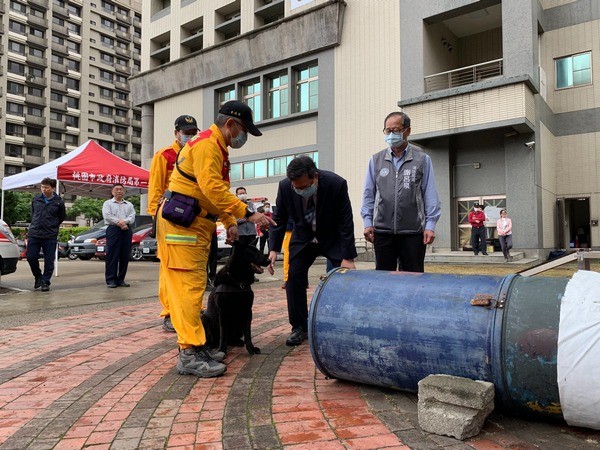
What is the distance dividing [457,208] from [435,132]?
3.26 meters

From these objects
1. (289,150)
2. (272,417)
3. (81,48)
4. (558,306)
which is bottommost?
(272,417)

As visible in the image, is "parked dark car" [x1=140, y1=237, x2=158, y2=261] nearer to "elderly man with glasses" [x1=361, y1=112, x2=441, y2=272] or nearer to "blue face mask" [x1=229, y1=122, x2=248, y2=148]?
"elderly man with glasses" [x1=361, y1=112, x2=441, y2=272]

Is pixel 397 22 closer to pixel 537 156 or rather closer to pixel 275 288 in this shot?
pixel 537 156

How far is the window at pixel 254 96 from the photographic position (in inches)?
989

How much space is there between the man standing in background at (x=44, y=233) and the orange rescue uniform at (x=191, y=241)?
5480mm

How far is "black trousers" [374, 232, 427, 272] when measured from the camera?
378 cm

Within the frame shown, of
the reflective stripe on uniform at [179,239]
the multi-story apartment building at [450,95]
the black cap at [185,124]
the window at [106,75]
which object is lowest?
the reflective stripe on uniform at [179,239]

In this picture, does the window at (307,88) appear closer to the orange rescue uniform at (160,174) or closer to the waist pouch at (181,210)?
the orange rescue uniform at (160,174)

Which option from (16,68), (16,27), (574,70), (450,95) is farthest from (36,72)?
(574,70)

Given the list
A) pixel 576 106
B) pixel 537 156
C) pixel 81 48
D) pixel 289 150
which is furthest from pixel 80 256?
pixel 81 48

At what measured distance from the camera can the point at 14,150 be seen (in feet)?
196

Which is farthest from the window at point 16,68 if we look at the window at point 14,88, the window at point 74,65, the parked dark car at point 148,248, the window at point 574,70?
the window at point 574,70

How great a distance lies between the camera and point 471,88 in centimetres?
1609

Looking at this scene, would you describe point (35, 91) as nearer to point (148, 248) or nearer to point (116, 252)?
point (148, 248)
